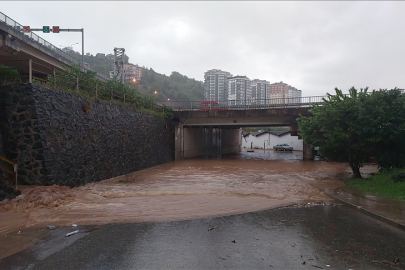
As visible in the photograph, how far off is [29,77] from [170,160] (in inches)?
781

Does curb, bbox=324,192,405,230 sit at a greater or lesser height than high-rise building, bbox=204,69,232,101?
lesser

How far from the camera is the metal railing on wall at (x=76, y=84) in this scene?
1243cm

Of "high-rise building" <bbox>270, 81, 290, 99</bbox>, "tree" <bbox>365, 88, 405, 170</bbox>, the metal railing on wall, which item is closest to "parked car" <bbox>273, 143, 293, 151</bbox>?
"high-rise building" <bbox>270, 81, 290, 99</bbox>

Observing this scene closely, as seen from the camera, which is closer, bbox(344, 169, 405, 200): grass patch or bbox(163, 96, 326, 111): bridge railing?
bbox(344, 169, 405, 200): grass patch

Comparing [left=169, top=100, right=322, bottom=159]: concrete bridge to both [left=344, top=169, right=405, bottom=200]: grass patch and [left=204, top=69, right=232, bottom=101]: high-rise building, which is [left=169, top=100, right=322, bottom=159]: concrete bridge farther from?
[left=204, top=69, right=232, bottom=101]: high-rise building

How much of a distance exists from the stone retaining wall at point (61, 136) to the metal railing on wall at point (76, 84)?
1.89ft

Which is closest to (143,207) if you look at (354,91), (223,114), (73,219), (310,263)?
(73,219)

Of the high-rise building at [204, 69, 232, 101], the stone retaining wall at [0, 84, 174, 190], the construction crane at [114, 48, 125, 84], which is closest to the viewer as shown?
the stone retaining wall at [0, 84, 174, 190]

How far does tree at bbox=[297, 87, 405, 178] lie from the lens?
47.8 feet

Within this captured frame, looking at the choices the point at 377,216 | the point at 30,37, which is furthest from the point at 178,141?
the point at 377,216

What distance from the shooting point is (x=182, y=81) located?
140 m

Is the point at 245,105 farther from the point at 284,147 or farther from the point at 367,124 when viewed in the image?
the point at 284,147

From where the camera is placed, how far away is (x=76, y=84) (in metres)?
15.6

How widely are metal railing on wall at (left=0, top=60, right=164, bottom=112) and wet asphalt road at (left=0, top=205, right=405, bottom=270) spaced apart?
8040 mm
